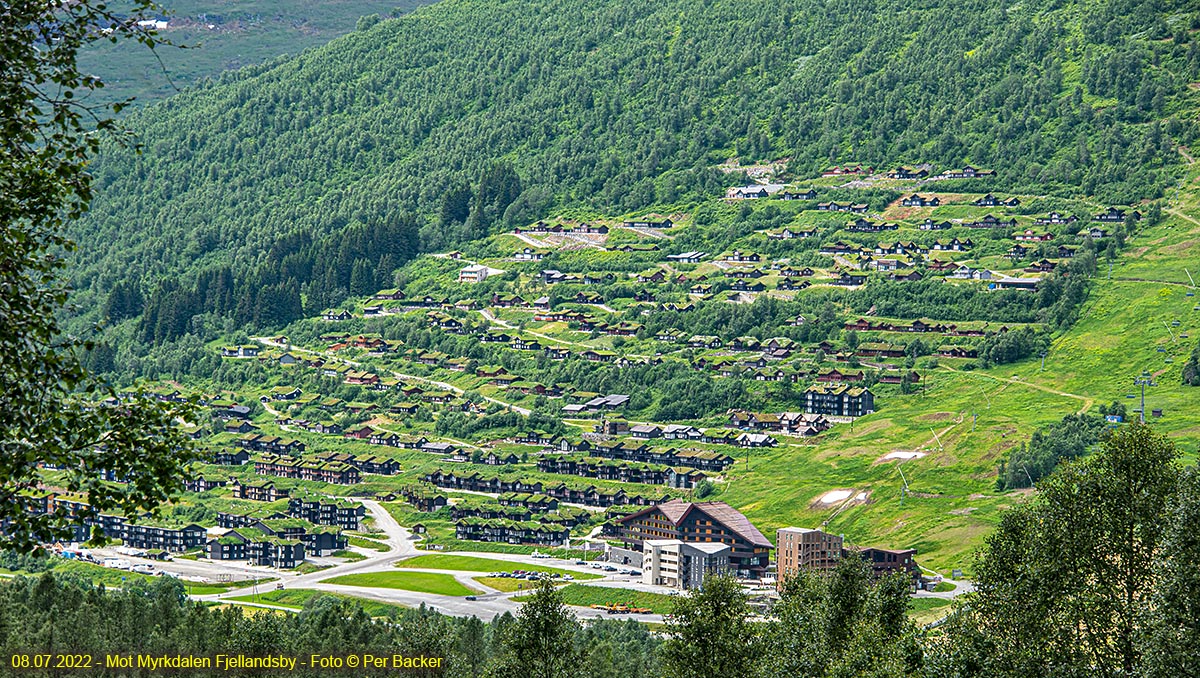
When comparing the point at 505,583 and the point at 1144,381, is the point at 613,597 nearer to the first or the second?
the point at 505,583

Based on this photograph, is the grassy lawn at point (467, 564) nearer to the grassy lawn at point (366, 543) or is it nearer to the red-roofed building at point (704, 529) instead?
the grassy lawn at point (366, 543)

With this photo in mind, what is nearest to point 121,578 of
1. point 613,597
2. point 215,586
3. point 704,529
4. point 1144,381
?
point 215,586

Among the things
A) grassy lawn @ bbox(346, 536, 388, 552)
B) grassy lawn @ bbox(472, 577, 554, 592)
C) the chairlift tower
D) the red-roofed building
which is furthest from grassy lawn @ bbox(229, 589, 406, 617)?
the chairlift tower

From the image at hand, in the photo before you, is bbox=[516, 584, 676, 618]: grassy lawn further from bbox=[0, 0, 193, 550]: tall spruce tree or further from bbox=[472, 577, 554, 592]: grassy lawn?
bbox=[0, 0, 193, 550]: tall spruce tree

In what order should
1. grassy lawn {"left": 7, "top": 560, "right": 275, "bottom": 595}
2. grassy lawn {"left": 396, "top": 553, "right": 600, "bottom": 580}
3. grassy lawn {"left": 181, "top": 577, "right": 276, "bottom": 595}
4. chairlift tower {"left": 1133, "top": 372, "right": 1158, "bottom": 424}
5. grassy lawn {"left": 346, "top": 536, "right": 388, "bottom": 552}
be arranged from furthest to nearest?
chairlift tower {"left": 1133, "top": 372, "right": 1158, "bottom": 424}, grassy lawn {"left": 346, "top": 536, "right": 388, "bottom": 552}, grassy lawn {"left": 396, "top": 553, "right": 600, "bottom": 580}, grassy lawn {"left": 7, "top": 560, "right": 275, "bottom": 595}, grassy lawn {"left": 181, "top": 577, "right": 276, "bottom": 595}

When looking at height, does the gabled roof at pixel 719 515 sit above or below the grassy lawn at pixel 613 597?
above

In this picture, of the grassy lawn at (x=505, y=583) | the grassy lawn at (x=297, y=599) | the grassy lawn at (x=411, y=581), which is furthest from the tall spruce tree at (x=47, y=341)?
the grassy lawn at (x=505, y=583)
